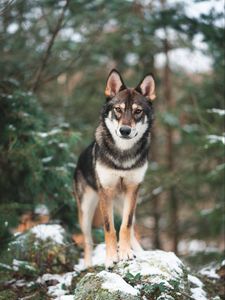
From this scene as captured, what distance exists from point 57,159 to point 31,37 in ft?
14.1

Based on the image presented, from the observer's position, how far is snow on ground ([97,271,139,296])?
4543 mm

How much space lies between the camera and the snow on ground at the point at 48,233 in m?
6.78

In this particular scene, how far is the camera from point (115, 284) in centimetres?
460

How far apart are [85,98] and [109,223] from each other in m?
7.16

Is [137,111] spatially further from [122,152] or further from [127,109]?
[122,152]

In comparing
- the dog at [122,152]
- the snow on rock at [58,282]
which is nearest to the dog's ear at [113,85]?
the dog at [122,152]

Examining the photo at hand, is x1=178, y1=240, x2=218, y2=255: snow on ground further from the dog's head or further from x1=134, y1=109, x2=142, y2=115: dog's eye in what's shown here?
x1=134, y1=109, x2=142, y2=115: dog's eye

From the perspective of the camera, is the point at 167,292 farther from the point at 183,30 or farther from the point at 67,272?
the point at 183,30

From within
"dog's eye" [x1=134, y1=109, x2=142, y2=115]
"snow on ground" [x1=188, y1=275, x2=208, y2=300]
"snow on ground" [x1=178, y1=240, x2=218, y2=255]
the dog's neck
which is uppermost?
"dog's eye" [x1=134, y1=109, x2=142, y2=115]

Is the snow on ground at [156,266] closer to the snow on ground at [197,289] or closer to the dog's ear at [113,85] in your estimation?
the snow on ground at [197,289]

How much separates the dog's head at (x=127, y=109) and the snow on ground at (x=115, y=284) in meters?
1.70

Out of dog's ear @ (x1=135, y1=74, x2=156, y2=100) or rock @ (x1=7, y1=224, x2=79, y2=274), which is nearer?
dog's ear @ (x1=135, y1=74, x2=156, y2=100)

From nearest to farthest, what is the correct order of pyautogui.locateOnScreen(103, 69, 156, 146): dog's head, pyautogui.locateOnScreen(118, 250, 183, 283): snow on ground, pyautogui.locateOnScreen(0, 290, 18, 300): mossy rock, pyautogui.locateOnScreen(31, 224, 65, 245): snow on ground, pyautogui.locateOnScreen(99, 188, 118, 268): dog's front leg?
pyautogui.locateOnScreen(118, 250, 183, 283): snow on ground → pyautogui.locateOnScreen(0, 290, 18, 300): mossy rock → pyautogui.locateOnScreen(103, 69, 156, 146): dog's head → pyautogui.locateOnScreen(99, 188, 118, 268): dog's front leg → pyautogui.locateOnScreen(31, 224, 65, 245): snow on ground

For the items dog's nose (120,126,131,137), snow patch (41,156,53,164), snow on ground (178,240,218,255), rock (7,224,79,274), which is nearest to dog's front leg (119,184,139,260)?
dog's nose (120,126,131,137)
